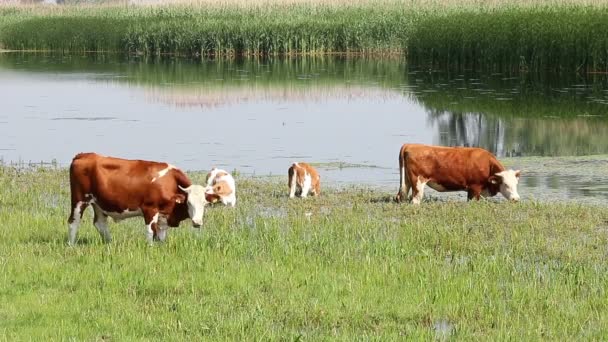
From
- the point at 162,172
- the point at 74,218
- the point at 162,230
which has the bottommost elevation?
the point at 162,230

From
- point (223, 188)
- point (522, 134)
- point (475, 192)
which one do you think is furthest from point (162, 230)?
point (522, 134)

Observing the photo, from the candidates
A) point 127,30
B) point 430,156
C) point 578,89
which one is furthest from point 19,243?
point 127,30

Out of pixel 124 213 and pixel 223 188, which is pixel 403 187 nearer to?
pixel 223 188

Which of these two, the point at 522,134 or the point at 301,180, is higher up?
the point at 301,180

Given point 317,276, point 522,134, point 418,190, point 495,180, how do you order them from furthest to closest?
point 522,134 → point 495,180 → point 418,190 → point 317,276

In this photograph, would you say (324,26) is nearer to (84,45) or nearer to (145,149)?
(84,45)

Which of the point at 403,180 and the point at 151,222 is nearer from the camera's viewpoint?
the point at 151,222

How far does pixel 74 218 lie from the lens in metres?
10.5

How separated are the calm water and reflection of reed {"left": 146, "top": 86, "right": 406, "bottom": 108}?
43 mm

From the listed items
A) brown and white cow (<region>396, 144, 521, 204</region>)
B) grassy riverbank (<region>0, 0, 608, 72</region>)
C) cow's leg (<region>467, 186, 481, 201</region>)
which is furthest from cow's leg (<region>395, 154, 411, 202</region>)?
grassy riverbank (<region>0, 0, 608, 72</region>)

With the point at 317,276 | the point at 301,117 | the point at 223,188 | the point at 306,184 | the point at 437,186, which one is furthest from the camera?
the point at 301,117

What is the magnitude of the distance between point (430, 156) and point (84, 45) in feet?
157

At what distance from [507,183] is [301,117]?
14.4m

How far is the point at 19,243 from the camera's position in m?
10.5
